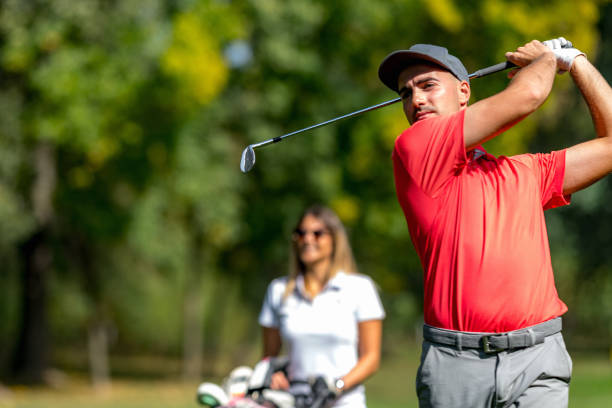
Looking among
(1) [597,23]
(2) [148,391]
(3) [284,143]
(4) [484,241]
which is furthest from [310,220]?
(2) [148,391]

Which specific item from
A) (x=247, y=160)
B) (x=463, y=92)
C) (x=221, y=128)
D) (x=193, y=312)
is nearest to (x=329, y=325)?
(x=247, y=160)

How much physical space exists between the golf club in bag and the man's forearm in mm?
2127

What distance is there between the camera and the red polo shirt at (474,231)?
9.25 ft

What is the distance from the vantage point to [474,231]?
9.31ft

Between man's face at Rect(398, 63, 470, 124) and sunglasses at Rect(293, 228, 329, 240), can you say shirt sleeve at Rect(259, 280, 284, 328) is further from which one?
man's face at Rect(398, 63, 470, 124)

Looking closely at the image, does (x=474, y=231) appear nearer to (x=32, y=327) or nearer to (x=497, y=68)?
(x=497, y=68)

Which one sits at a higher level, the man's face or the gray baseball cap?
the gray baseball cap

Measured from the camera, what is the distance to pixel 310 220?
17.5ft

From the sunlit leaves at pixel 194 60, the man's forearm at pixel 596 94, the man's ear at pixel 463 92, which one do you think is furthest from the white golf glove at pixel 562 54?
the sunlit leaves at pixel 194 60

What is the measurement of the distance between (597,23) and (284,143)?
652 cm

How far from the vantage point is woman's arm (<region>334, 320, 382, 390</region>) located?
477 centimetres

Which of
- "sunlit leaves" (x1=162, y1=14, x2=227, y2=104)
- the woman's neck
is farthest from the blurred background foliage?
the woman's neck

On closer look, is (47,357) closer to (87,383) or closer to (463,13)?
(87,383)

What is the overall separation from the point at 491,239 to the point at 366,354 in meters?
2.23
